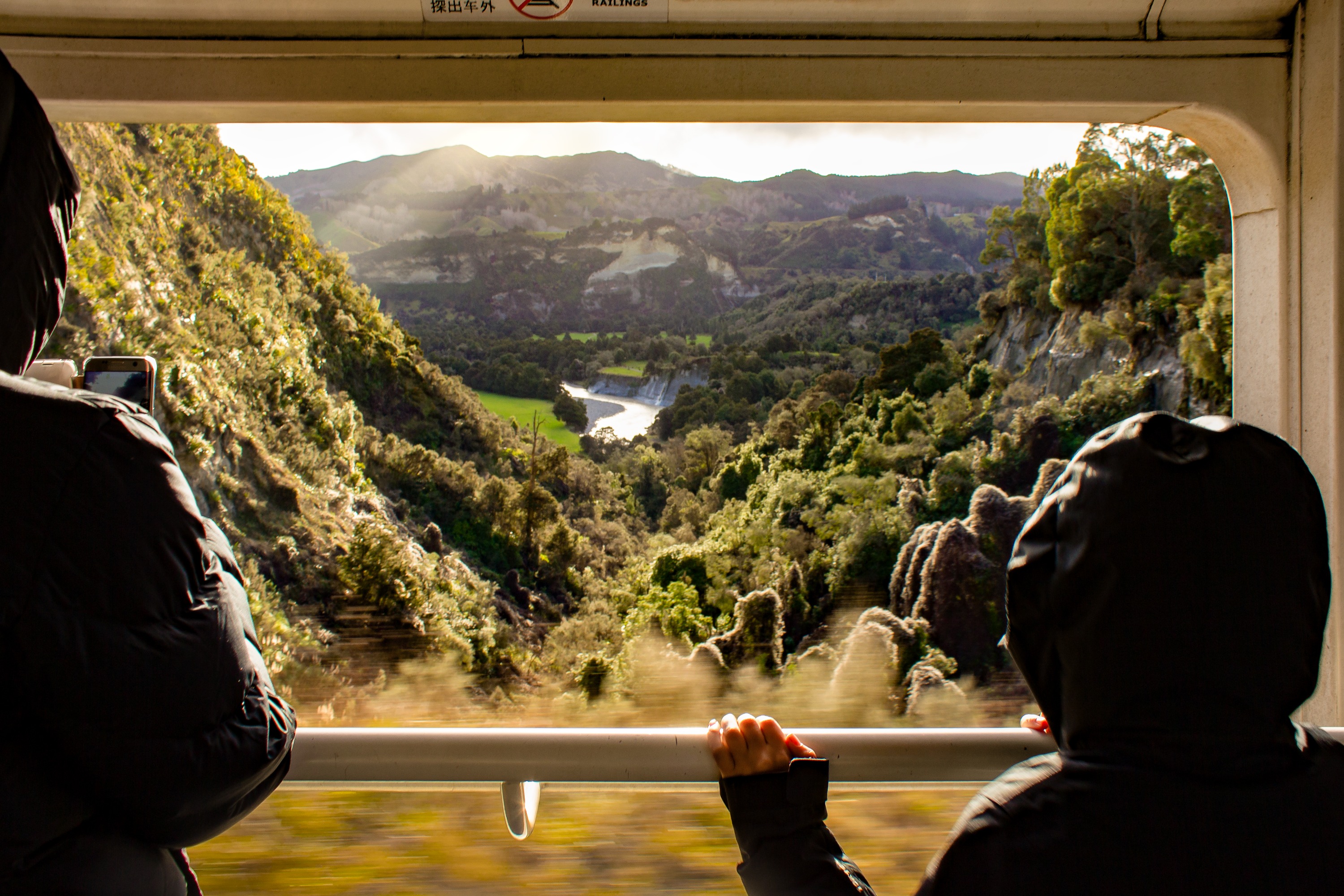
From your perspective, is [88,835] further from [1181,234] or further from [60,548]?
[1181,234]

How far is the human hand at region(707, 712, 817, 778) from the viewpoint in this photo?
0.97m

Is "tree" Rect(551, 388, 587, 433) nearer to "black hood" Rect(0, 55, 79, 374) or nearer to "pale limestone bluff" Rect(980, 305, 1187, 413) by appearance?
"pale limestone bluff" Rect(980, 305, 1187, 413)

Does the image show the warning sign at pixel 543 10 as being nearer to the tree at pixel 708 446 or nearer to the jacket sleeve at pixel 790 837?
the jacket sleeve at pixel 790 837

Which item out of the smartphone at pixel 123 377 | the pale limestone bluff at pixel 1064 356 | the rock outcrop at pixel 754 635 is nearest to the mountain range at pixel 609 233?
the pale limestone bluff at pixel 1064 356

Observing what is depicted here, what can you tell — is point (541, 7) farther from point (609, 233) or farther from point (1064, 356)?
point (609, 233)

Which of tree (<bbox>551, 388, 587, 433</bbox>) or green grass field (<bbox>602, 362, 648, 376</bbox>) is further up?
green grass field (<bbox>602, 362, 648, 376</bbox>)

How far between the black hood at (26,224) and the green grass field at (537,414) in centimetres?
945

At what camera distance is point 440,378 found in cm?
1137

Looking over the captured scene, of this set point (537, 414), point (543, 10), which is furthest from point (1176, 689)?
point (537, 414)

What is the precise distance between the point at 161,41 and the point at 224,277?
30.3ft

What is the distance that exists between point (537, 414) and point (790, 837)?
394 inches

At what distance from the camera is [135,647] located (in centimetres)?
62

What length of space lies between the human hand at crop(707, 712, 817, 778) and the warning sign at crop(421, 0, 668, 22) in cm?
145

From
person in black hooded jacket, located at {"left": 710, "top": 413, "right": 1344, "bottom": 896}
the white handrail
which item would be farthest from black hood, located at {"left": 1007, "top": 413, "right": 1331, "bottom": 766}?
the white handrail
